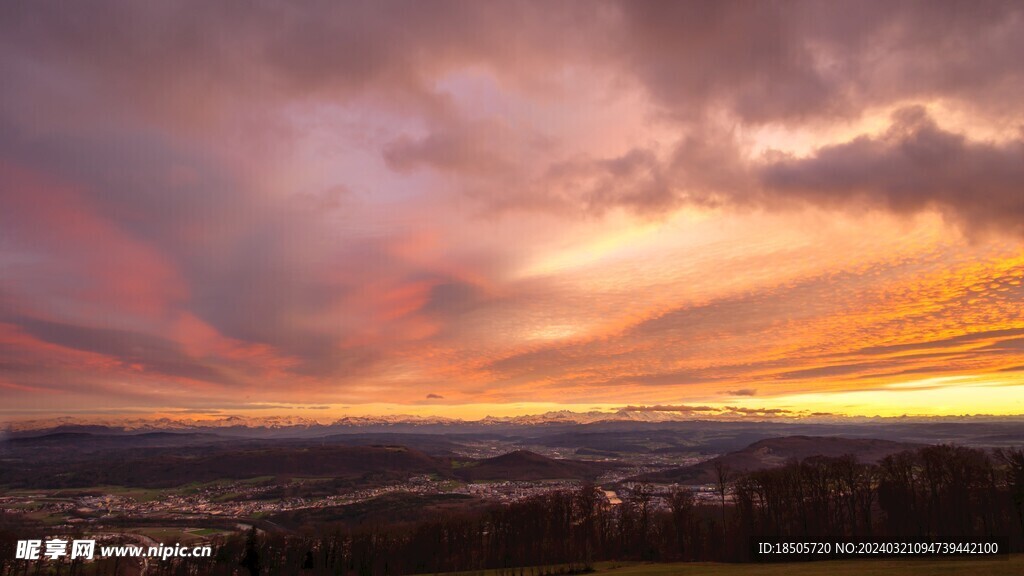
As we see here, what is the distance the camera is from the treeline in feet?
332

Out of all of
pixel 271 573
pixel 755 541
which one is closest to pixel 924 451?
pixel 755 541

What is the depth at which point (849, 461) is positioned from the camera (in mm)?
119375

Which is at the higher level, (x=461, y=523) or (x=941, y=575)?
(x=941, y=575)

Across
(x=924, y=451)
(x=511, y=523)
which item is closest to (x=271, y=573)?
Answer: (x=511, y=523)

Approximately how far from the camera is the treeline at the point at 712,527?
332 ft

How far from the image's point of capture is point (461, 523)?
146 m

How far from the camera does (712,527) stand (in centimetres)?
12238

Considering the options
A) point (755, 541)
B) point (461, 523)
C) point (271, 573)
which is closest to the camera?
point (755, 541)

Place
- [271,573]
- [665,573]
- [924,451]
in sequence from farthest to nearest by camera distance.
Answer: [271,573] → [924,451] → [665,573]

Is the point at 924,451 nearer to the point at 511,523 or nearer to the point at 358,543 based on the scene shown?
the point at 511,523

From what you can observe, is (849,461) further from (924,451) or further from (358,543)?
(358,543)

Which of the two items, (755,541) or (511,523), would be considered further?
(511,523)

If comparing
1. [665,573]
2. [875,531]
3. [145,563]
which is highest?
[665,573]

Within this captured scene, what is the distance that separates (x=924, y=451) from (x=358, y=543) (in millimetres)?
141273
